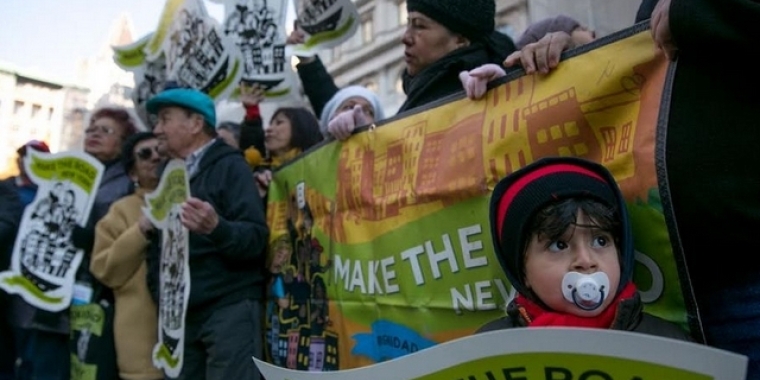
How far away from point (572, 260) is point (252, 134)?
8.46 feet

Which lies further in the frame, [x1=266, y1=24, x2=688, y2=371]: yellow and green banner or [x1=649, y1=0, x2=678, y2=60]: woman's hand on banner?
[x1=266, y1=24, x2=688, y2=371]: yellow and green banner

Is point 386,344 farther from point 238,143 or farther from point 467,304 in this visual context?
point 238,143

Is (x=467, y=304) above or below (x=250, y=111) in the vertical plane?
→ below

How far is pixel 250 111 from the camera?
322 cm

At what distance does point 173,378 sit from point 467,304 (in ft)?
4.29

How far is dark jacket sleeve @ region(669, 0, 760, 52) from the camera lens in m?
0.91

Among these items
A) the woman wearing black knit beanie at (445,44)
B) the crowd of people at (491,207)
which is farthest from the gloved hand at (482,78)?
the woman wearing black knit beanie at (445,44)

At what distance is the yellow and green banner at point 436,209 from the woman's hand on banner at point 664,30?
86 millimetres

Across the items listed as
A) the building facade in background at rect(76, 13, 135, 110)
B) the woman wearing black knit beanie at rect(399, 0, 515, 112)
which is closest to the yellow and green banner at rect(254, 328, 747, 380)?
the woman wearing black knit beanie at rect(399, 0, 515, 112)

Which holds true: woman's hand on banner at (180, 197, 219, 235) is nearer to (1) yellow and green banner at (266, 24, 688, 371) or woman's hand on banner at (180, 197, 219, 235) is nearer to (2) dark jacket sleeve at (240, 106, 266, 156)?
(1) yellow and green banner at (266, 24, 688, 371)

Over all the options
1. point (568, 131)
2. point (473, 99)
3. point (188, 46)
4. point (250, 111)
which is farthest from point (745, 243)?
point (188, 46)

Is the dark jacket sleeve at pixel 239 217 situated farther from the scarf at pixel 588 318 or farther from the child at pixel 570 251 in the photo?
the scarf at pixel 588 318

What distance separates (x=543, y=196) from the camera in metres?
1.02

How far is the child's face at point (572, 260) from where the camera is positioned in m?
0.96
